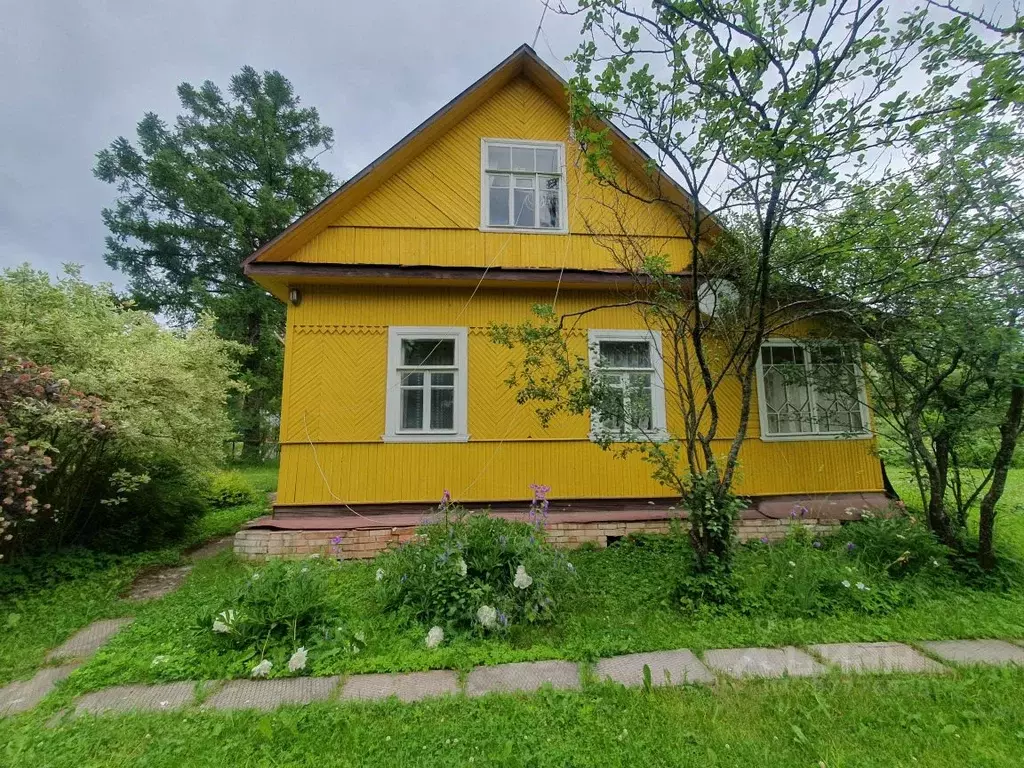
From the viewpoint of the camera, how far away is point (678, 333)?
171 inches

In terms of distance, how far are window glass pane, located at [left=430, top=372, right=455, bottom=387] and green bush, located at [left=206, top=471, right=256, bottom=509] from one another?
6390 millimetres

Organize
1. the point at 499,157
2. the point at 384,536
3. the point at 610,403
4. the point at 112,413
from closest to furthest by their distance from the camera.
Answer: the point at 610,403 < the point at 112,413 < the point at 384,536 < the point at 499,157

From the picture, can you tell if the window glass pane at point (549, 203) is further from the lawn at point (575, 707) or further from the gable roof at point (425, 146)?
the lawn at point (575, 707)

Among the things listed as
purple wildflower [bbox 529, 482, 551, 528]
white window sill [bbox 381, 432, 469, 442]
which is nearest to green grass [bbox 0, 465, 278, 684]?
white window sill [bbox 381, 432, 469, 442]

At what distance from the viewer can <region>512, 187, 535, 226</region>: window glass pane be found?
23.3 feet

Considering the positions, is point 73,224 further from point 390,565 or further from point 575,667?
point 575,667

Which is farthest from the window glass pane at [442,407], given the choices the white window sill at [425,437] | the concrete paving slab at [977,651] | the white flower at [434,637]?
the concrete paving slab at [977,651]

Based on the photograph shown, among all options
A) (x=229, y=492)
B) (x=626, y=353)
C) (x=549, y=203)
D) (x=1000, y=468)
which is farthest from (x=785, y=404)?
(x=229, y=492)

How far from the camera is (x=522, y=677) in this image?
9.93ft

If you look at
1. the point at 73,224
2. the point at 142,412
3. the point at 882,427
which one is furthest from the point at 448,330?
the point at 73,224

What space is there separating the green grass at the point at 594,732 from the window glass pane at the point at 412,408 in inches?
158

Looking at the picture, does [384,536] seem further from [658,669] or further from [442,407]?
[658,669]

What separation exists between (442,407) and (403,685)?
3975mm

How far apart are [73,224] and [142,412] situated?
3440 centimetres
